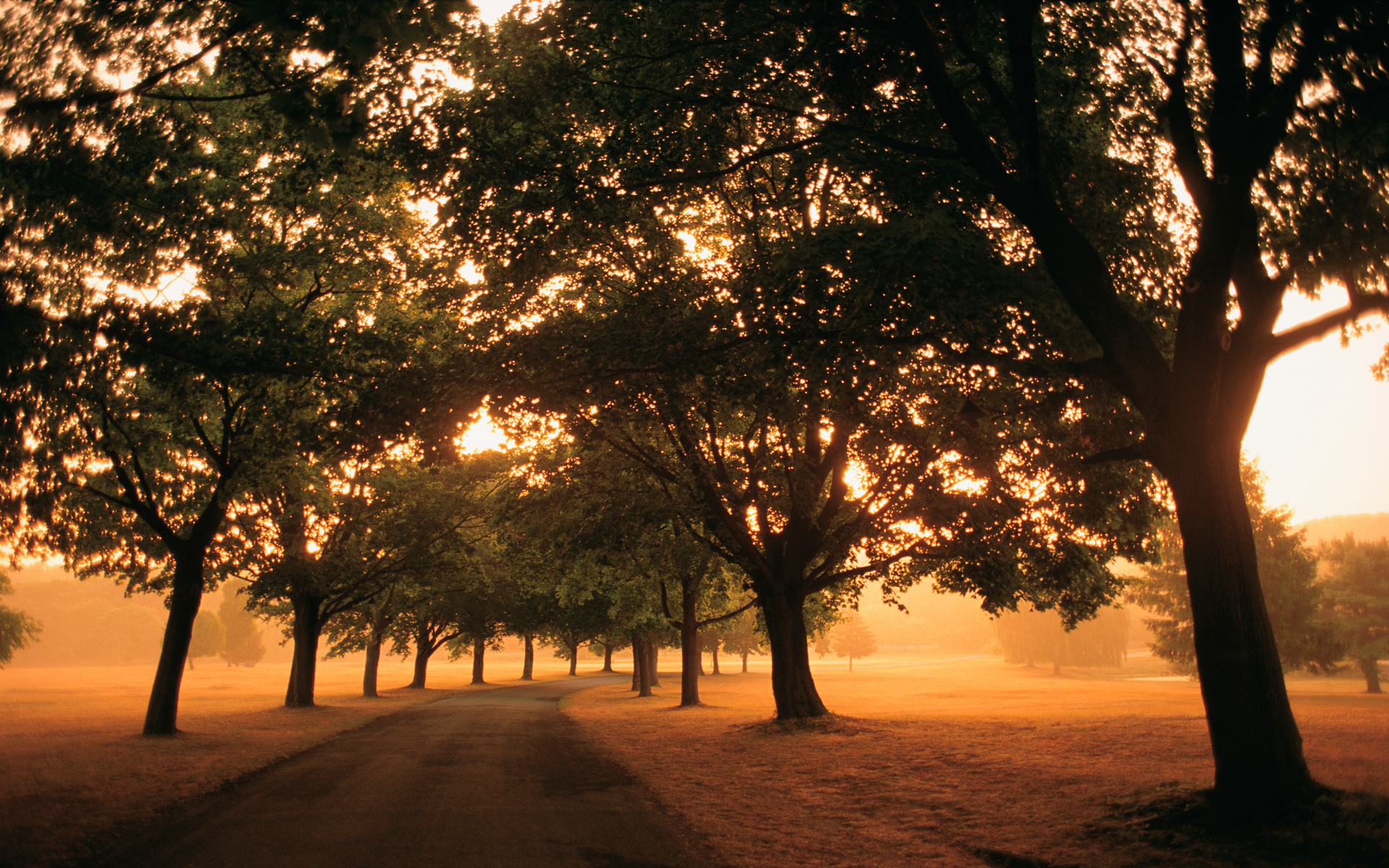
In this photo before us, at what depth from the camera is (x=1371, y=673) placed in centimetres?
4397

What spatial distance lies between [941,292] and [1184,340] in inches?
106

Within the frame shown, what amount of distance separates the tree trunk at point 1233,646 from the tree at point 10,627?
67304 millimetres

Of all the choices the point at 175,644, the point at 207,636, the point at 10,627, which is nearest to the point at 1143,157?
the point at 175,644

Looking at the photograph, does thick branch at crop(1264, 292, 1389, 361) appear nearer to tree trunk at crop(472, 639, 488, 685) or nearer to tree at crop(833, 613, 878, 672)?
tree trunk at crop(472, 639, 488, 685)

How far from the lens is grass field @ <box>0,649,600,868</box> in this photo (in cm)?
828

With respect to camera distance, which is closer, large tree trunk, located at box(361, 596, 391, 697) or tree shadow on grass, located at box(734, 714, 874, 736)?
tree shadow on grass, located at box(734, 714, 874, 736)

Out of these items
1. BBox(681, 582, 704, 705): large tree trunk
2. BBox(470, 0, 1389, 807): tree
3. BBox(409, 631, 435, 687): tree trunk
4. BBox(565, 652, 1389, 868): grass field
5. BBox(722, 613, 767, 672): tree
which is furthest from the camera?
BBox(722, 613, 767, 672): tree

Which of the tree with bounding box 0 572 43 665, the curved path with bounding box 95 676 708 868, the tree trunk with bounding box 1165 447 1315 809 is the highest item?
the tree trunk with bounding box 1165 447 1315 809

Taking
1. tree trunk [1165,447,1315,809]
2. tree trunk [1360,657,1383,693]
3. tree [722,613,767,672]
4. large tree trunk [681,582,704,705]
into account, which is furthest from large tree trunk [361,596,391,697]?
tree trunk [1360,657,1383,693]

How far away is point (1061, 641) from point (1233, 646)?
84.5 meters

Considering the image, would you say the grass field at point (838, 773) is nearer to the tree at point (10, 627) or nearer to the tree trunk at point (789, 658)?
the tree trunk at point (789, 658)

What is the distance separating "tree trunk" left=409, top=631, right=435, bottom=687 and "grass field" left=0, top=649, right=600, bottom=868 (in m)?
8.63

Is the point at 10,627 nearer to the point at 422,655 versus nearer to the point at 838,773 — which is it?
the point at 422,655

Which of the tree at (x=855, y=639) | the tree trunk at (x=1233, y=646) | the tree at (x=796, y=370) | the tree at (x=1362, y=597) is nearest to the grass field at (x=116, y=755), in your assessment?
the tree at (x=796, y=370)
